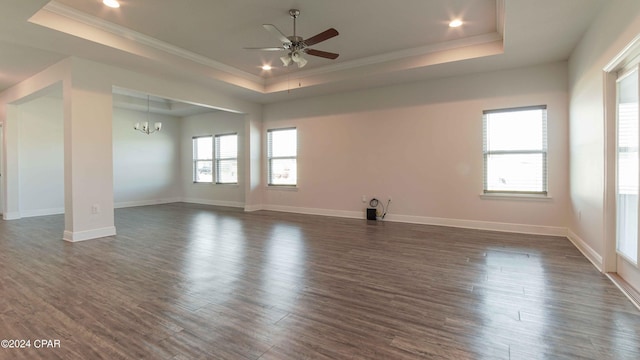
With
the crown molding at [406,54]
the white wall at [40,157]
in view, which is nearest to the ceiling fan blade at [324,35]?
the crown molding at [406,54]

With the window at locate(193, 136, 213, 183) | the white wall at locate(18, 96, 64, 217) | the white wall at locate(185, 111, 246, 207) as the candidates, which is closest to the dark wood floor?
the white wall at locate(18, 96, 64, 217)

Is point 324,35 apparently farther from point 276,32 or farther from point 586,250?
point 586,250

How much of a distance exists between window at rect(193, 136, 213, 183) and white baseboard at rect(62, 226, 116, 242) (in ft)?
15.5

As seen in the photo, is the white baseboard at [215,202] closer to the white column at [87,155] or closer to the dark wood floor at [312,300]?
the white column at [87,155]

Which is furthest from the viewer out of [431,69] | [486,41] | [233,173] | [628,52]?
[233,173]

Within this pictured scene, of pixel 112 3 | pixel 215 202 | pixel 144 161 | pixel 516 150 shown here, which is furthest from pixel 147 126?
pixel 516 150


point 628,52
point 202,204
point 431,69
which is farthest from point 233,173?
point 628,52

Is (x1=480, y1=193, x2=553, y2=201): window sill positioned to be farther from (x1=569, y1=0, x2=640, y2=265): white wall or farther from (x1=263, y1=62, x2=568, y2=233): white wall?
(x1=569, y1=0, x2=640, y2=265): white wall

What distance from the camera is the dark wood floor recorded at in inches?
72.7

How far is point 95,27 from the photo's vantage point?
13.3ft

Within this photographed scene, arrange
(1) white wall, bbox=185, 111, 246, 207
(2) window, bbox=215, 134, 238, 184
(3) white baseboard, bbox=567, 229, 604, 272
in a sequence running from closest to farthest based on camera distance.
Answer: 1. (3) white baseboard, bbox=567, 229, 604, 272
2. (1) white wall, bbox=185, 111, 246, 207
3. (2) window, bbox=215, 134, 238, 184

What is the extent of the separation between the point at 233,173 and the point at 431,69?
6.29 metres

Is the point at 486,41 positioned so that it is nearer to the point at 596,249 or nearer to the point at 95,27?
the point at 596,249

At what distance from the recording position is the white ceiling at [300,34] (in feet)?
11.9
